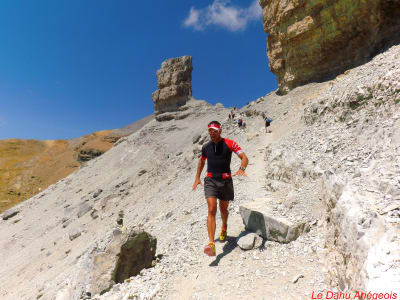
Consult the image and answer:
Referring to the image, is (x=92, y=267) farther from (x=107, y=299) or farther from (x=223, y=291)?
(x=223, y=291)

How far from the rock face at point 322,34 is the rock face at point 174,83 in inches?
707

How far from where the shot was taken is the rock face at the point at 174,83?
40.6 meters

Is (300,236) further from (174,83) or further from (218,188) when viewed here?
(174,83)

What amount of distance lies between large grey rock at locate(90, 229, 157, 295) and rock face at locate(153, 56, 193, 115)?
36135mm

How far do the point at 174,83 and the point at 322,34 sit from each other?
25321 millimetres

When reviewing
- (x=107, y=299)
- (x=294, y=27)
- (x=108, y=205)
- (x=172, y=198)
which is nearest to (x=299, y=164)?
(x=107, y=299)

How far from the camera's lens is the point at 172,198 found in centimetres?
1324

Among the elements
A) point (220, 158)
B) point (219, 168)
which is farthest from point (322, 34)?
point (219, 168)

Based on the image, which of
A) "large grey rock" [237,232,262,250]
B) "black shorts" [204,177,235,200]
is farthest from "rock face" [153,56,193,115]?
"large grey rock" [237,232,262,250]

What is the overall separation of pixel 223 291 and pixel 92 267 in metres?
3.33

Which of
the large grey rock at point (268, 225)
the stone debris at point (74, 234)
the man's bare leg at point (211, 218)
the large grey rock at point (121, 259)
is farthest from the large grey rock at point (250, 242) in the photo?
the stone debris at point (74, 234)

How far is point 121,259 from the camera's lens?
18.2 ft

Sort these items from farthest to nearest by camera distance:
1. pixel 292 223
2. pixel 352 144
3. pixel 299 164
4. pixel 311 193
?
pixel 299 164, pixel 352 144, pixel 311 193, pixel 292 223

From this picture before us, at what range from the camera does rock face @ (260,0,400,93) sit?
1673 cm
